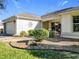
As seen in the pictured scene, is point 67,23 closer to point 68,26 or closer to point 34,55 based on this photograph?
point 68,26

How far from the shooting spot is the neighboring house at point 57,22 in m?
21.0

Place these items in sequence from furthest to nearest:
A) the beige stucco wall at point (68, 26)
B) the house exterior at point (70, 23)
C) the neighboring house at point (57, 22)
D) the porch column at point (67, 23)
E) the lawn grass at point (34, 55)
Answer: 1. the porch column at point (67, 23)
2. the beige stucco wall at point (68, 26)
3. the neighboring house at point (57, 22)
4. the house exterior at point (70, 23)
5. the lawn grass at point (34, 55)

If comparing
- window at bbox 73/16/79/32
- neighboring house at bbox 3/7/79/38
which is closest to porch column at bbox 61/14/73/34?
neighboring house at bbox 3/7/79/38

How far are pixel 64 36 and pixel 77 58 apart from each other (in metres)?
13.2

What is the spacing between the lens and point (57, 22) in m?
31.0

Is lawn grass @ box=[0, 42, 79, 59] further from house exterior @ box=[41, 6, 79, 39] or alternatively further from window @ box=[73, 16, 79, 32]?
window @ box=[73, 16, 79, 32]

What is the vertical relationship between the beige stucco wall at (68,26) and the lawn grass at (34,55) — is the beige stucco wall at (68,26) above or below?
above

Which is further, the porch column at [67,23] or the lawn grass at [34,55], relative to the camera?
the porch column at [67,23]

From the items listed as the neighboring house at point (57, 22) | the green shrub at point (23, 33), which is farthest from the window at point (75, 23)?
the green shrub at point (23, 33)

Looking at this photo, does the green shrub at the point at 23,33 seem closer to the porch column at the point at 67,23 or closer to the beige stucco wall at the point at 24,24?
the beige stucco wall at the point at 24,24

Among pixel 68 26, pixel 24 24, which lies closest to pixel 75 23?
pixel 68 26

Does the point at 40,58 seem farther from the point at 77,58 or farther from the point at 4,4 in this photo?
the point at 4,4

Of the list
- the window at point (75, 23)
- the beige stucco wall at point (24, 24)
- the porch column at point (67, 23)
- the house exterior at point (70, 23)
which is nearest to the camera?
the house exterior at point (70, 23)

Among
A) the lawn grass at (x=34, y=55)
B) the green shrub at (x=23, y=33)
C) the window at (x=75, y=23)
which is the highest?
the window at (x=75, y=23)
